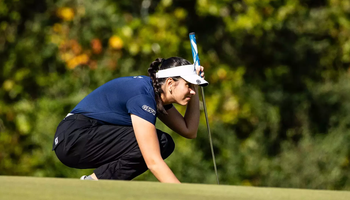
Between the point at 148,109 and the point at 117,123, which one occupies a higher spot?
the point at 148,109

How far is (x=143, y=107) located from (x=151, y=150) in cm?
27

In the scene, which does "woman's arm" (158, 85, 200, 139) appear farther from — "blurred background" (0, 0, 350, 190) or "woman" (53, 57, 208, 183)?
"blurred background" (0, 0, 350, 190)

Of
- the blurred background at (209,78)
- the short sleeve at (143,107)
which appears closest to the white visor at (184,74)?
the short sleeve at (143,107)

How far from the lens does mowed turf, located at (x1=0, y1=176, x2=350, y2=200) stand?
7.98ft

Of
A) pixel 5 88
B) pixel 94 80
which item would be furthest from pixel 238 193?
pixel 5 88

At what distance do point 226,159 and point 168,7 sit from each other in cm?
250

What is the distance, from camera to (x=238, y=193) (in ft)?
8.66

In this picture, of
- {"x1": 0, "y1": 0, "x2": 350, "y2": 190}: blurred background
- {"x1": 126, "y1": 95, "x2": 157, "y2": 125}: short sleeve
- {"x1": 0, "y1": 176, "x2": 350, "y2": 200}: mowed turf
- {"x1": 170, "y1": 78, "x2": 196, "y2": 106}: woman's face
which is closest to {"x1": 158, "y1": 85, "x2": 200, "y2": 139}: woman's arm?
{"x1": 170, "y1": 78, "x2": 196, "y2": 106}: woman's face

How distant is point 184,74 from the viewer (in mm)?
3672

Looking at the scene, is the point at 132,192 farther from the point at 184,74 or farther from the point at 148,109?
the point at 184,74

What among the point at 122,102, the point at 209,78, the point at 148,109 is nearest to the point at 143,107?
the point at 148,109

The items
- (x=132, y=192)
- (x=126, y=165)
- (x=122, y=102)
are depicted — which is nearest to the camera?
(x=132, y=192)

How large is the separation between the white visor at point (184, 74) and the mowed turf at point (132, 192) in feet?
3.43

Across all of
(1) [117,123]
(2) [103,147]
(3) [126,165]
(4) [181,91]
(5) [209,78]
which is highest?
(4) [181,91]
